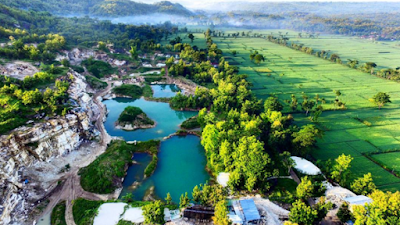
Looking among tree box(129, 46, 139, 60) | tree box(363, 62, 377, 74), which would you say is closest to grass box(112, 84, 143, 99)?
tree box(129, 46, 139, 60)

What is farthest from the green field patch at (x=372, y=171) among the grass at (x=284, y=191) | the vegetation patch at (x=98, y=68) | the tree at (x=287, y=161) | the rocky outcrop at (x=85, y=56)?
the rocky outcrop at (x=85, y=56)

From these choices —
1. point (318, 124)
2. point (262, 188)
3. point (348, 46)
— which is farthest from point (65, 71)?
point (348, 46)

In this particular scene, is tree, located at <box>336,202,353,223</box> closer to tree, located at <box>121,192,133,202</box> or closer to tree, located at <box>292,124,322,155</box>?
tree, located at <box>292,124,322,155</box>

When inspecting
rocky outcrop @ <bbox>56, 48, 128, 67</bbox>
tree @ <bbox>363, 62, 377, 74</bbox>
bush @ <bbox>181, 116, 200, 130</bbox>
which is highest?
tree @ <bbox>363, 62, 377, 74</bbox>

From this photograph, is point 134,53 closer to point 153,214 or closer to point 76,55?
point 76,55

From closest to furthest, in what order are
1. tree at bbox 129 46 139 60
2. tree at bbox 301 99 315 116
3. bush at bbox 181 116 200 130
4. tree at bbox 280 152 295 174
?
tree at bbox 280 152 295 174 < bush at bbox 181 116 200 130 < tree at bbox 301 99 315 116 < tree at bbox 129 46 139 60

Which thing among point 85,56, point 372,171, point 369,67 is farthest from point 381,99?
point 85,56
